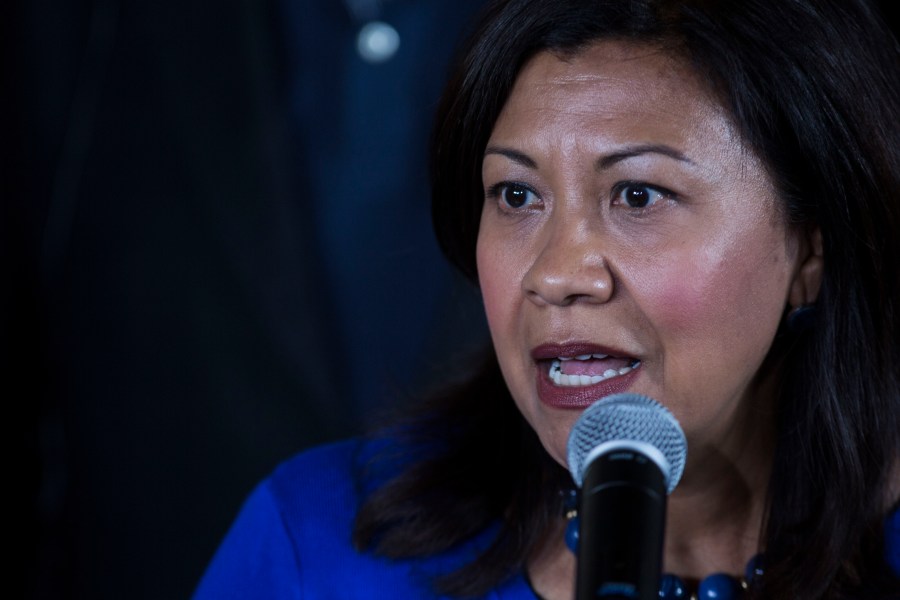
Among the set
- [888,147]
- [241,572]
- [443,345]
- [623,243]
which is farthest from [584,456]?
[443,345]

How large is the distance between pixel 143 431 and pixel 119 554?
0.30 metres

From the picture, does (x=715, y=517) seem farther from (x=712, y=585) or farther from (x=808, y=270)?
Answer: (x=808, y=270)

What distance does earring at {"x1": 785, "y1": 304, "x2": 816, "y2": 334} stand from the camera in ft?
5.47

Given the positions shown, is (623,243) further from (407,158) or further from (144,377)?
(144,377)

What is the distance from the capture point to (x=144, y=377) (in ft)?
8.52

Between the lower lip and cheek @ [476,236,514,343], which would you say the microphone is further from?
cheek @ [476,236,514,343]

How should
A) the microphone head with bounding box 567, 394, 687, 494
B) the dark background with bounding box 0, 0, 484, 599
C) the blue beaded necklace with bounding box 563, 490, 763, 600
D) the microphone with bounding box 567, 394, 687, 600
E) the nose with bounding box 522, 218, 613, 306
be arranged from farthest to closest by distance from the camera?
1. the dark background with bounding box 0, 0, 484, 599
2. the blue beaded necklace with bounding box 563, 490, 763, 600
3. the nose with bounding box 522, 218, 613, 306
4. the microphone head with bounding box 567, 394, 687, 494
5. the microphone with bounding box 567, 394, 687, 600

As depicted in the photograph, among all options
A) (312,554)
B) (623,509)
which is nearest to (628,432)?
(623,509)

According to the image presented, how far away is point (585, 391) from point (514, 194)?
320mm

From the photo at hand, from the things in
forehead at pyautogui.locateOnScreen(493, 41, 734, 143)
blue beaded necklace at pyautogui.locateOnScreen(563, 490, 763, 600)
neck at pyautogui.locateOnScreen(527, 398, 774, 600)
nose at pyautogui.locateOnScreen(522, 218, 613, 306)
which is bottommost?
blue beaded necklace at pyautogui.locateOnScreen(563, 490, 763, 600)

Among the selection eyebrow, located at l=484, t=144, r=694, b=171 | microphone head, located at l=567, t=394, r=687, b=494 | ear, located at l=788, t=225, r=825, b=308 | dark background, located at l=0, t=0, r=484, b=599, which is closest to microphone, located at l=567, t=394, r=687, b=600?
microphone head, located at l=567, t=394, r=687, b=494

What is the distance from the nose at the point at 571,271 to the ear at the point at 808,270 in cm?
33

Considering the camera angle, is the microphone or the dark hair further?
the dark hair

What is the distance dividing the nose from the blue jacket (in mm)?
523
